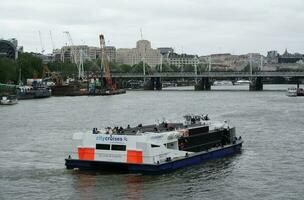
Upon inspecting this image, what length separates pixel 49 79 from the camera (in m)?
173

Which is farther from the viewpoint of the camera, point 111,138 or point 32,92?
point 32,92

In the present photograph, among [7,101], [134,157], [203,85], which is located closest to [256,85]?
[203,85]

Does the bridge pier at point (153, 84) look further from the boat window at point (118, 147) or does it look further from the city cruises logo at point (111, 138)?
the boat window at point (118, 147)

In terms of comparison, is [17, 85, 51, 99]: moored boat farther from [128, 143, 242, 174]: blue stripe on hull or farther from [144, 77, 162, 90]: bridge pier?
[128, 143, 242, 174]: blue stripe on hull

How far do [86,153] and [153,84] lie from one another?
15754 cm

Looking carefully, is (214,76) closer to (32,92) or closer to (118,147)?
(32,92)

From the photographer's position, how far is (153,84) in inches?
7623

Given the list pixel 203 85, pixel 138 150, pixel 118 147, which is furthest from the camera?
pixel 203 85

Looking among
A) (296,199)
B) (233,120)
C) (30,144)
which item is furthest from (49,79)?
(296,199)

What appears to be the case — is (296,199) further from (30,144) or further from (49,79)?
(49,79)

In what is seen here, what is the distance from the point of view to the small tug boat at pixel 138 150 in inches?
1379

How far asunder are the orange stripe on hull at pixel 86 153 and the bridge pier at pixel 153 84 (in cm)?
15387

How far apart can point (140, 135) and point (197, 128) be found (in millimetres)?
6747

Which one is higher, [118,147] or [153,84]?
[153,84]
